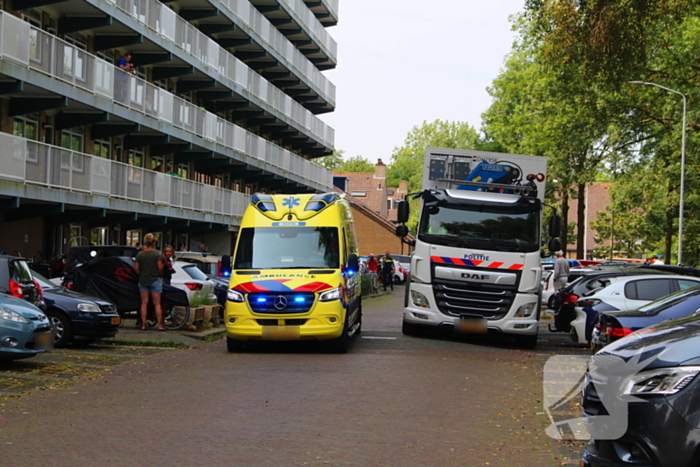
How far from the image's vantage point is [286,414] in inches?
352

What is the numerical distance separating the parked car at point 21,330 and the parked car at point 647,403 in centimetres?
822

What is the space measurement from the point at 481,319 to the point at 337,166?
11531 centimetres

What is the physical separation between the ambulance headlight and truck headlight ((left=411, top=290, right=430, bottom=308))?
2785 mm

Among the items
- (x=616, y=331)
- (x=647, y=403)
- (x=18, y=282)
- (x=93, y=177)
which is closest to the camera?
(x=647, y=403)

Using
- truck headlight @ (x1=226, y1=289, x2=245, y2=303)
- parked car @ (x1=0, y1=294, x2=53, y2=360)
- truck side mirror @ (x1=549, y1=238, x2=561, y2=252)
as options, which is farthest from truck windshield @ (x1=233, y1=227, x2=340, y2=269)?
truck side mirror @ (x1=549, y1=238, x2=561, y2=252)

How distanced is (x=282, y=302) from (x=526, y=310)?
4.83 m

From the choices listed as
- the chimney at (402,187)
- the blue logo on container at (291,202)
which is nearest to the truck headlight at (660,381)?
the blue logo on container at (291,202)

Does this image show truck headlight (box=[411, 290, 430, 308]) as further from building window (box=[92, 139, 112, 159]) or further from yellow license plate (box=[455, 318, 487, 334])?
building window (box=[92, 139, 112, 159])

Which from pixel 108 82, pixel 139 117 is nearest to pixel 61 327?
pixel 108 82

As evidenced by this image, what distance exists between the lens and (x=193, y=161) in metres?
36.3

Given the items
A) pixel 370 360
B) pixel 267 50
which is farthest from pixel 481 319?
pixel 267 50

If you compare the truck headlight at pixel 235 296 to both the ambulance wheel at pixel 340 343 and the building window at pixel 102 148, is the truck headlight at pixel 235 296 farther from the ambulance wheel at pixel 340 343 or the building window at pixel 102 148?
the building window at pixel 102 148

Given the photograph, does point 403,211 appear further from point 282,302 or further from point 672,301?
point 672,301

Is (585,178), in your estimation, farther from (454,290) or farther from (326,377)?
(326,377)
